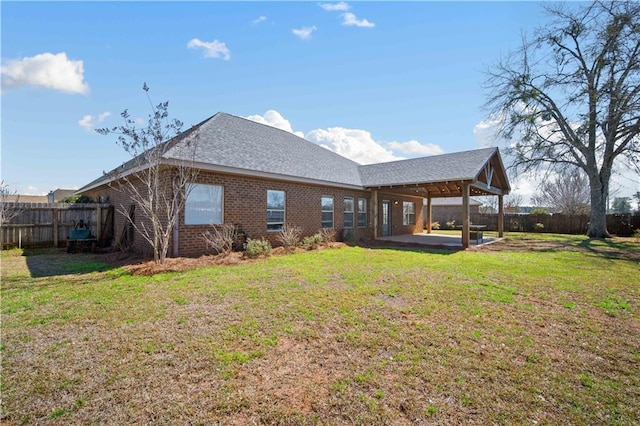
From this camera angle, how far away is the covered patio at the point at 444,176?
13.2 m

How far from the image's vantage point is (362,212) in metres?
16.7

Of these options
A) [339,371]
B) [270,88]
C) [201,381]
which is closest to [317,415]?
[339,371]

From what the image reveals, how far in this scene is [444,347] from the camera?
3.65 meters

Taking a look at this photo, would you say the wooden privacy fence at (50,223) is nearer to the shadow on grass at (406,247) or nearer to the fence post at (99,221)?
the fence post at (99,221)

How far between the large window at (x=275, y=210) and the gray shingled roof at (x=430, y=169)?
5707 mm

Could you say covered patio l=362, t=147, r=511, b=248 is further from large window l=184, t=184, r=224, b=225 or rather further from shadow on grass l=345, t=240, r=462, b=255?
large window l=184, t=184, r=224, b=225

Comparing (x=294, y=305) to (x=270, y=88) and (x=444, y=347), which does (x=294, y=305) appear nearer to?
(x=444, y=347)

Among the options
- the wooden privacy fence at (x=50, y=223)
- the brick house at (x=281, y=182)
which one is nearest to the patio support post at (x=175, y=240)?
the brick house at (x=281, y=182)

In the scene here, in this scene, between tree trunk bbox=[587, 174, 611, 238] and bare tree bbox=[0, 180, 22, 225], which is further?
tree trunk bbox=[587, 174, 611, 238]

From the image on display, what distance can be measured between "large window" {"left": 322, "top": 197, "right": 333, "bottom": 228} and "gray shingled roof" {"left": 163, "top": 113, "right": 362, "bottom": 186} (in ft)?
3.54

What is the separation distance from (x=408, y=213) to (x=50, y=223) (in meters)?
19.8

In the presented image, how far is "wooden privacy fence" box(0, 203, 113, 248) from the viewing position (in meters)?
11.8

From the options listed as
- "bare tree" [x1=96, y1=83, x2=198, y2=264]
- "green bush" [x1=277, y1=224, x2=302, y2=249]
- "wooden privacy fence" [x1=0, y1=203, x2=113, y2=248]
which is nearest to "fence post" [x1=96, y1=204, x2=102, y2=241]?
"wooden privacy fence" [x1=0, y1=203, x2=113, y2=248]

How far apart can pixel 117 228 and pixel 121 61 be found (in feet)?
22.7
